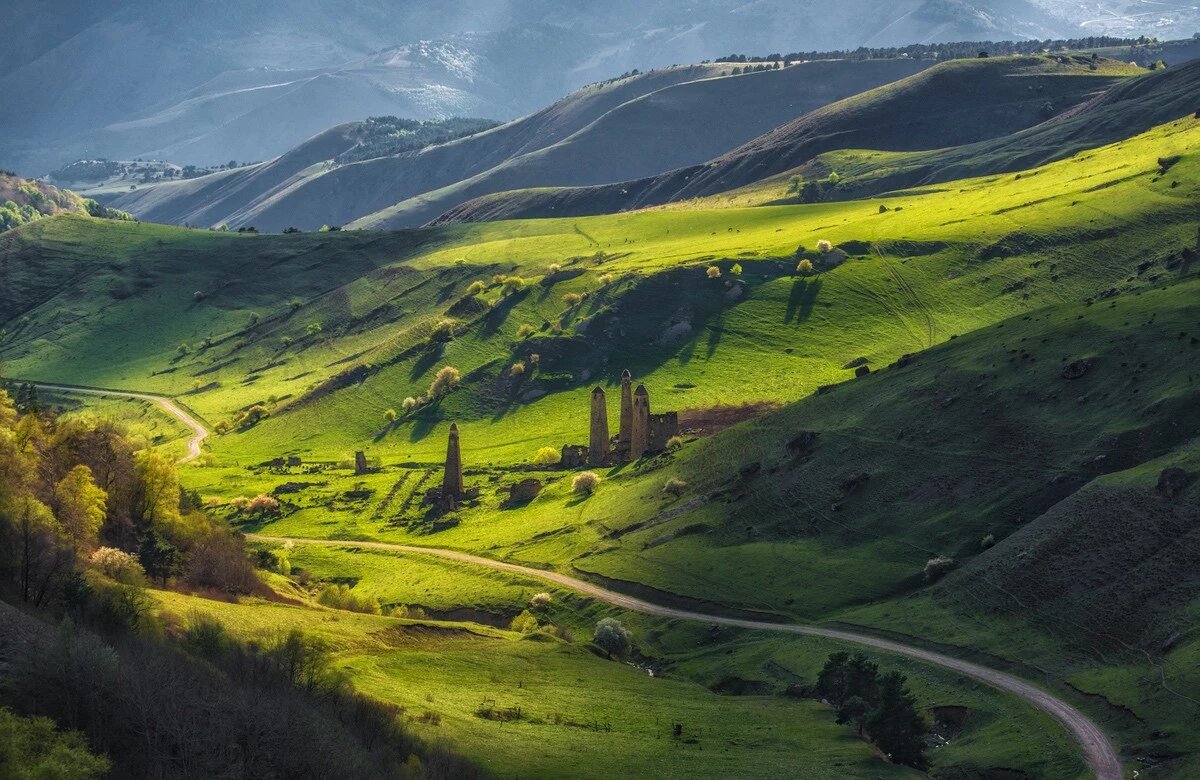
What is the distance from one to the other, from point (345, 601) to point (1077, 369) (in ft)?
181

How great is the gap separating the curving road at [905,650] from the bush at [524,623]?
17.9 feet

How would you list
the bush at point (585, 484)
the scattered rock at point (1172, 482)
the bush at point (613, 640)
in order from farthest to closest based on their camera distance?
the bush at point (585, 484) < the bush at point (613, 640) < the scattered rock at point (1172, 482)

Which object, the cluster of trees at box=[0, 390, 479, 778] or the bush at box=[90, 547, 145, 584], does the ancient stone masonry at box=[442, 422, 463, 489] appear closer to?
→ the cluster of trees at box=[0, 390, 479, 778]

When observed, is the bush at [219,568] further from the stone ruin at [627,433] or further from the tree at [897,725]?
the stone ruin at [627,433]

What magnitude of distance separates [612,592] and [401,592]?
18.6 meters

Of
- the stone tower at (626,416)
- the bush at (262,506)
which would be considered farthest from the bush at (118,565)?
the stone tower at (626,416)

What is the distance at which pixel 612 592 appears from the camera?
347 ft

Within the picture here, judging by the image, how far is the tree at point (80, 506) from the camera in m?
87.6

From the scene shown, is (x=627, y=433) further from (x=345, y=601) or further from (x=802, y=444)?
(x=345, y=601)

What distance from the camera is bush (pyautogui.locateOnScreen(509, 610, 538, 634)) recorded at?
9769 centimetres

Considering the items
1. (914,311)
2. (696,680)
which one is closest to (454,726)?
(696,680)

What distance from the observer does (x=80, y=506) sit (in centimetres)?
9012

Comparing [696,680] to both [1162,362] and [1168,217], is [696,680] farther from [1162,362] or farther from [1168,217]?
[1168,217]

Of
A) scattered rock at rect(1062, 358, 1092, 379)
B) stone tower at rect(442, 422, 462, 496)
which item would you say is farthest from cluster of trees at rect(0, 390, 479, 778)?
scattered rock at rect(1062, 358, 1092, 379)
